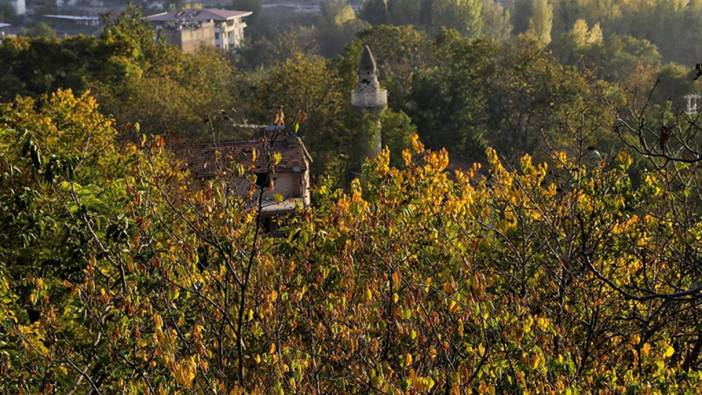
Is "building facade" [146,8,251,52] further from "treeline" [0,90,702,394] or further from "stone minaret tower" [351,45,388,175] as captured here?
"treeline" [0,90,702,394]

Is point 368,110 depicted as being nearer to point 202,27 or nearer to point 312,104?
point 312,104

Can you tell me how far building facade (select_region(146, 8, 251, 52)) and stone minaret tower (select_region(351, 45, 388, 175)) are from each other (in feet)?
148

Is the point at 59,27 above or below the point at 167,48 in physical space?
below

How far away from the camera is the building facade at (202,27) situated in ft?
249

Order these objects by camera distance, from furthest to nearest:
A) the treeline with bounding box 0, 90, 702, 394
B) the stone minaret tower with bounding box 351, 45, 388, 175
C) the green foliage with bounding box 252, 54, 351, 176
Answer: the green foliage with bounding box 252, 54, 351, 176, the stone minaret tower with bounding box 351, 45, 388, 175, the treeline with bounding box 0, 90, 702, 394

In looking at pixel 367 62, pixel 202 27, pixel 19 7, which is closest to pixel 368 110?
pixel 367 62

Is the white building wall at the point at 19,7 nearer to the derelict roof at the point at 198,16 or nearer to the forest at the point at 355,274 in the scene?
the derelict roof at the point at 198,16

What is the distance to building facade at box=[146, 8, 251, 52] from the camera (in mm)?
75800

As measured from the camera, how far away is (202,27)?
80.9m

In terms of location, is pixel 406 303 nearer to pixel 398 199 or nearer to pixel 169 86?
pixel 398 199

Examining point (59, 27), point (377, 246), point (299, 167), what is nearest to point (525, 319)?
point (377, 246)

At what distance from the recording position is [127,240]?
909 cm

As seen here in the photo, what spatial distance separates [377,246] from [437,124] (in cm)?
2783

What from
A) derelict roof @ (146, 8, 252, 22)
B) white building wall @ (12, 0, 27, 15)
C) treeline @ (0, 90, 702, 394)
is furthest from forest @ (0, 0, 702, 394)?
white building wall @ (12, 0, 27, 15)
